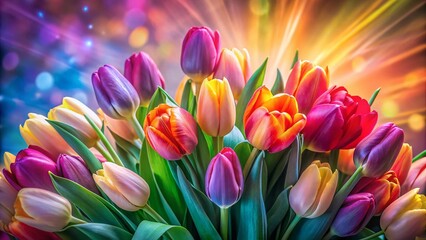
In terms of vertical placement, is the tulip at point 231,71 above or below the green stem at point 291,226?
above

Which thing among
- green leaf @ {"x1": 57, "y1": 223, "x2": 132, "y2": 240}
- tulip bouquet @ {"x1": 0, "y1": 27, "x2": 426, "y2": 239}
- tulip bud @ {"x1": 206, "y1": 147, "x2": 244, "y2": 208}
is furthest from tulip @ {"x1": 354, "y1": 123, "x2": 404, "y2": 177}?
green leaf @ {"x1": 57, "y1": 223, "x2": 132, "y2": 240}

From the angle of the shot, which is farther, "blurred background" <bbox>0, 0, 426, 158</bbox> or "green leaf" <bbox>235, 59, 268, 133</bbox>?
"blurred background" <bbox>0, 0, 426, 158</bbox>

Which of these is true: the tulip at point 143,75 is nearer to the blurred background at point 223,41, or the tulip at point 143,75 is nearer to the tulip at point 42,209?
the tulip at point 42,209

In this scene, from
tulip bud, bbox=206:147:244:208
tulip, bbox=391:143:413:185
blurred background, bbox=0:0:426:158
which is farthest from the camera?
blurred background, bbox=0:0:426:158

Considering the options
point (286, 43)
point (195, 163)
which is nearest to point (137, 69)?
point (195, 163)

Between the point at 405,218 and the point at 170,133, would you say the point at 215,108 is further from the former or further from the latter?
the point at 405,218

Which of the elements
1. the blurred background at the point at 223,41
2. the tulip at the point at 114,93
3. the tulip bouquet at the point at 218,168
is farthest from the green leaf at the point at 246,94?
the blurred background at the point at 223,41

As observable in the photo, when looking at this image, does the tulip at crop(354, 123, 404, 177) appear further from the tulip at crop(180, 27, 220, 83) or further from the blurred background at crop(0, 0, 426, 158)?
the blurred background at crop(0, 0, 426, 158)

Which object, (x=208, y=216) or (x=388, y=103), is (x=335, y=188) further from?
(x=388, y=103)
